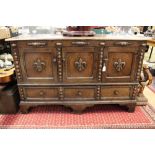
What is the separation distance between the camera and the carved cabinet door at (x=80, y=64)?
5.86ft

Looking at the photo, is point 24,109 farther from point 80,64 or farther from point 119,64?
point 119,64

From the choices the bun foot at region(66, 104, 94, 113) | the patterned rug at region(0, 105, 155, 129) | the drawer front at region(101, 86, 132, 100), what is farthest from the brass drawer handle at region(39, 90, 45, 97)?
the drawer front at region(101, 86, 132, 100)

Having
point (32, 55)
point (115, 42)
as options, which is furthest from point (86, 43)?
point (32, 55)

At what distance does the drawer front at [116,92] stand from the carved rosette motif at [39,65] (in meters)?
0.75

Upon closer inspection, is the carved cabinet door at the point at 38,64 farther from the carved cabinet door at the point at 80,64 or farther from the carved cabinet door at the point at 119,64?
the carved cabinet door at the point at 119,64

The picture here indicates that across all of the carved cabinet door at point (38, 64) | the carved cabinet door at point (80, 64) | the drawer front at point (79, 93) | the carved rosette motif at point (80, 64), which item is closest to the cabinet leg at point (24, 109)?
the carved cabinet door at point (38, 64)

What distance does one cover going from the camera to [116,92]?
2.00 metres

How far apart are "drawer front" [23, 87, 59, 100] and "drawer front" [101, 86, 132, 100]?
586 mm

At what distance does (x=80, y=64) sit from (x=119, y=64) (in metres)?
0.44

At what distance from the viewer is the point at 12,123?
6.27ft

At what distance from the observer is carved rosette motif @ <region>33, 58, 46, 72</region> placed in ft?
5.99

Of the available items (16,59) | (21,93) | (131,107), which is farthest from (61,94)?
(131,107)

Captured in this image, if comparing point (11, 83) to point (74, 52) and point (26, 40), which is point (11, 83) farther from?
Answer: point (74, 52)

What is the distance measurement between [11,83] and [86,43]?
1.10m
